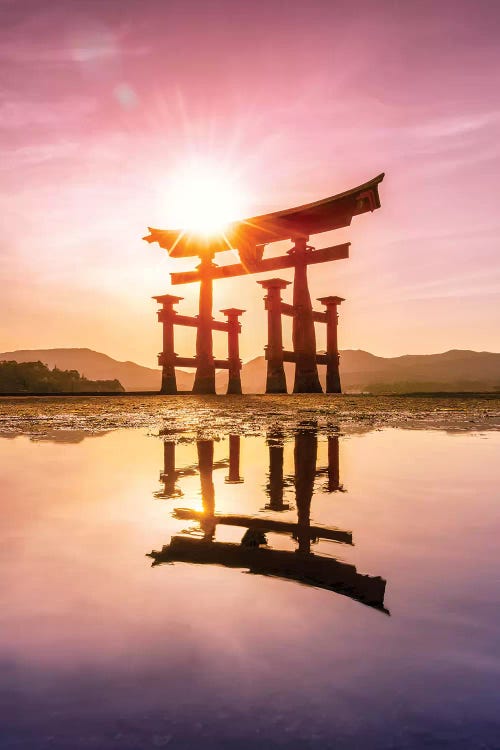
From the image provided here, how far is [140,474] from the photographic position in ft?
11.4

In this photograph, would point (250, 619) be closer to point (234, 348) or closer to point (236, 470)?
point (236, 470)

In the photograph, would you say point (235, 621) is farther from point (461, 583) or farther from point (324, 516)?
point (324, 516)

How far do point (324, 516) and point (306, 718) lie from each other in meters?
1.51

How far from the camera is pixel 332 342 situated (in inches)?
988

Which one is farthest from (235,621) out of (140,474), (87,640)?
(140,474)

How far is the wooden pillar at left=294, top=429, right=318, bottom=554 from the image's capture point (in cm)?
205

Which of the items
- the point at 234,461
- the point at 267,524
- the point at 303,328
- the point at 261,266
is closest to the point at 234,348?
the point at 261,266

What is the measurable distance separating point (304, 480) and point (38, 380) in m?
26.5

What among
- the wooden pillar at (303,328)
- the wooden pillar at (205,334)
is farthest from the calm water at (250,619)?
the wooden pillar at (205,334)

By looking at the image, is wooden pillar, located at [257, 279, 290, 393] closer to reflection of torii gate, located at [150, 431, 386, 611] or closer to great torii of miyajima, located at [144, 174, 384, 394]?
great torii of miyajima, located at [144, 174, 384, 394]

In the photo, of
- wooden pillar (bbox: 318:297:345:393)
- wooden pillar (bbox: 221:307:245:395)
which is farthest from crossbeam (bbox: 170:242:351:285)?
wooden pillar (bbox: 318:297:345:393)

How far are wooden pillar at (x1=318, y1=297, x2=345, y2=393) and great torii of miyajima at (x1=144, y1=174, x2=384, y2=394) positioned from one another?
0.15ft

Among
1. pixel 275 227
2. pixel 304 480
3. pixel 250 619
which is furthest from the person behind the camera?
pixel 275 227

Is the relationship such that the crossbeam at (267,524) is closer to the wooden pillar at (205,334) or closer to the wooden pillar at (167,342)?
the wooden pillar at (205,334)
